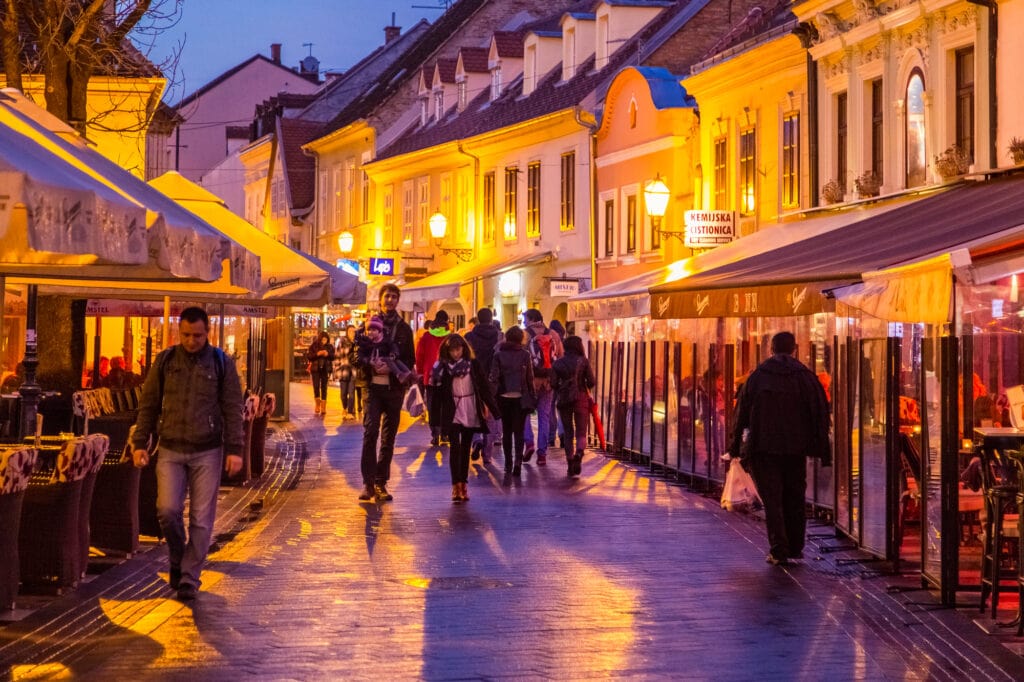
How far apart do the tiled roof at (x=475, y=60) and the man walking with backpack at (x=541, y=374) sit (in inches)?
1140

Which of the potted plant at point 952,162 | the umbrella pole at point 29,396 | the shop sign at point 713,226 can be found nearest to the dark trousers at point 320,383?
the shop sign at point 713,226

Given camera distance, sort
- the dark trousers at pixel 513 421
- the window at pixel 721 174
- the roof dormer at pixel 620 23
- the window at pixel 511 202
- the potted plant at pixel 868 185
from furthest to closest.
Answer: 1. the window at pixel 511 202
2. the roof dormer at pixel 620 23
3. the window at pixel 721 174
4. the potted plant at pixel 868 185
5. the dark trousers at pixel 513 421

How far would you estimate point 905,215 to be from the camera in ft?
55.5

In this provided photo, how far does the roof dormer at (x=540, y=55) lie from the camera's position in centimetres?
4653

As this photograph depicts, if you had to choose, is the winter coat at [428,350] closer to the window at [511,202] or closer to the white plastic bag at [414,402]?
the white plastic bag at [414,402]

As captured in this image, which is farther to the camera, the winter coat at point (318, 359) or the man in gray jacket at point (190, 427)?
the winter coat at point (318, 359)

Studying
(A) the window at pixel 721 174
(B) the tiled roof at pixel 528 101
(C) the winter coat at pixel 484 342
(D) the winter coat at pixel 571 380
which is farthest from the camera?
(B) the tiled roof at pixel 528 101

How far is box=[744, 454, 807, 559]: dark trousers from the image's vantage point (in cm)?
1285

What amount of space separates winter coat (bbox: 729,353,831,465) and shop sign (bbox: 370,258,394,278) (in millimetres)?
36694

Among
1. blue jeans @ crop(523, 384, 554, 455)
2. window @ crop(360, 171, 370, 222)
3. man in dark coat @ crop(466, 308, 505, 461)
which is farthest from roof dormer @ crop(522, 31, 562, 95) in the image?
blue jeans @ crop(523, 384, 554, 455)

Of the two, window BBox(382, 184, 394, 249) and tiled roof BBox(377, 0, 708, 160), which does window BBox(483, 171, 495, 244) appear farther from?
window BBox(382, 184, 394, 249)

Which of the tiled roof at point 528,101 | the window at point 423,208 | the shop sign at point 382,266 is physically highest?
the tiled roof at point 528,101

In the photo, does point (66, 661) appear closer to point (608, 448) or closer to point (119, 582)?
point (119, 582)

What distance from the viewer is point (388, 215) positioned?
186 feet
